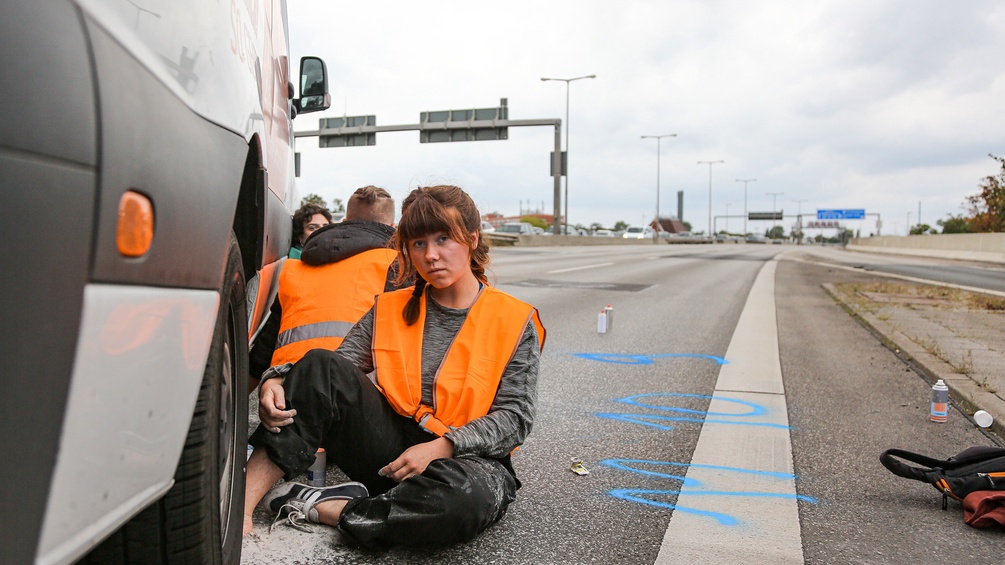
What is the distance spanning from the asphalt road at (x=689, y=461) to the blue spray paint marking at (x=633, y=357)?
0.02 m

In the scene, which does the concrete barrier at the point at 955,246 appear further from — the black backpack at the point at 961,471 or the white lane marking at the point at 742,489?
the black backpack at the point at 961,471

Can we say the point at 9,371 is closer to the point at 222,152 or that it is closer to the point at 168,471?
the point at 168,471

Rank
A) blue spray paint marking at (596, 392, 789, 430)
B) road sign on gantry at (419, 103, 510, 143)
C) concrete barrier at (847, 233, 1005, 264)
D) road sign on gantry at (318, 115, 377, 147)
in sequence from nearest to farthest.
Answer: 1. blue spray paint marking at (596, 392, 789, 430)
2. concrete barrier at (847, 233, 1005, 264)
3. road sign on gantry at (419, 103, 510, 143)
4. road sign on gantry at (318, 115, 377, 147)

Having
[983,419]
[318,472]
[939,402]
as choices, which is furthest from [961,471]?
[318,472]

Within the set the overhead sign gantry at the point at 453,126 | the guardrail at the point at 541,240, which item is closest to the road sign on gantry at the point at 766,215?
the guardrail at the point at 541,240

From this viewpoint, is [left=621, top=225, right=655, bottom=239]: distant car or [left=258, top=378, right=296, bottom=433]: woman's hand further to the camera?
[left=621, top=225, right=655, bottom=239]: distant car

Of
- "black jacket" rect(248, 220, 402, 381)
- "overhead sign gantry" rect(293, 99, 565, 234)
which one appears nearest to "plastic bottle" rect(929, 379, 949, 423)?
"black jacket" rect(248, 220, 402, 381)

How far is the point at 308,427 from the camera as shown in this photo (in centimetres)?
261

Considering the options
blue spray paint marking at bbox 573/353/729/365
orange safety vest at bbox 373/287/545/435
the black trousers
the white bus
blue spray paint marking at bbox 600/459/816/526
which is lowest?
blue spray paint marking at bbox 600/459/816/526

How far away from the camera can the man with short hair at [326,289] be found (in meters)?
3.47

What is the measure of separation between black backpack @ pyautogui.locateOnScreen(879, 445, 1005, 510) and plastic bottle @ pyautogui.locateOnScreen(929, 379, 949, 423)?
117 cm

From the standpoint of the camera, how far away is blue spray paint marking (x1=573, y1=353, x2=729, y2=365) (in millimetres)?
6330

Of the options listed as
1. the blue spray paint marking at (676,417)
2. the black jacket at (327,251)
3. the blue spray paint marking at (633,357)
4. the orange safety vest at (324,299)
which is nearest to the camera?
the orange safety vest at (324,299)

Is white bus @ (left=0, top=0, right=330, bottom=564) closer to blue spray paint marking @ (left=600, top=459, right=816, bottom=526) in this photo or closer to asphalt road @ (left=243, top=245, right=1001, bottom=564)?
asphalt road @ (left=243, top=245, right=1001, bottom=564)
